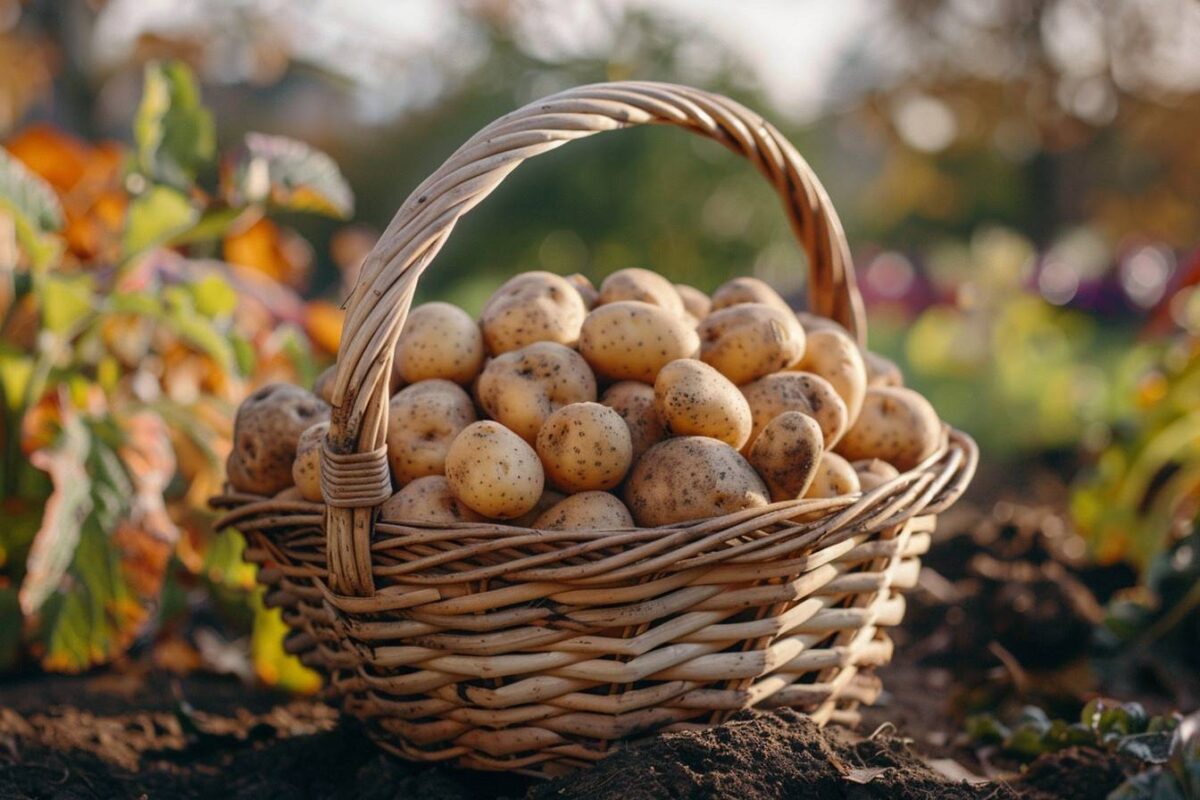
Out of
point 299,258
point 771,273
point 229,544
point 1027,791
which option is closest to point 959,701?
point 1027,791

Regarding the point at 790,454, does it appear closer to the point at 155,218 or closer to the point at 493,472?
the point at 493,472

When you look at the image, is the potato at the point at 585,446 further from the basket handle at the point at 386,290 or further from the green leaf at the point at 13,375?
the green leaf at the point at 13,375

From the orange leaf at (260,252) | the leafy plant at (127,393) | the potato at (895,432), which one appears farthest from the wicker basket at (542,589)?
the orange leaf at (260,252)

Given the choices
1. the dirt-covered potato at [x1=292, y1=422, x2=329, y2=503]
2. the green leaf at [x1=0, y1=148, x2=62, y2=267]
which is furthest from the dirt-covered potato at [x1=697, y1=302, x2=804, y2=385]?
the green leaf at [x1=0, y1=148, x2=62, y2=267]

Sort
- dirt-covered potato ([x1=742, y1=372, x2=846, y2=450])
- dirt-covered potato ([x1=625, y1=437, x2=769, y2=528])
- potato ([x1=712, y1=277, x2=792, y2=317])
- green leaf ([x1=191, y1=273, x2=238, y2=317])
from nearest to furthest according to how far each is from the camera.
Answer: dirt-covered potato ([x1=625, y1=437, x2=769, y2=528])
dirt-covered potato ([x1=742, y1=372, x2=846, y2=450])
potato ([x1=712, y1=277, x2=792, y2=317])
green leaf ([x1=191, y1=273, x2=238, y2=317])

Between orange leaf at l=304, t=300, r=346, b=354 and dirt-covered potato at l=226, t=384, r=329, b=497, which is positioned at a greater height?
dirt-covered potato at l=226, t=384, r=329, b=497

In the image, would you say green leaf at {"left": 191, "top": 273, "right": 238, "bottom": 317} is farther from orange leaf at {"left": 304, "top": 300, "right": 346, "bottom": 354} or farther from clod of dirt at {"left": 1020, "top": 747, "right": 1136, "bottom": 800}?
clod of dirt at {"left": 1020, "top": 747, "right": 1136, "bottom": 800}
